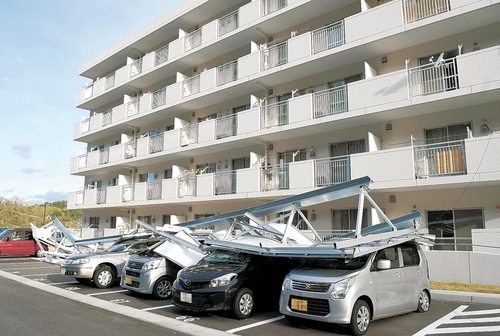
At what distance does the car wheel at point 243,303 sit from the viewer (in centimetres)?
796

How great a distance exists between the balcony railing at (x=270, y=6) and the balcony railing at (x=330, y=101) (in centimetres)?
495

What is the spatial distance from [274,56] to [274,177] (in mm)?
5428

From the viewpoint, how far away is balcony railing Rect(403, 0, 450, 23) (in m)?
12.8

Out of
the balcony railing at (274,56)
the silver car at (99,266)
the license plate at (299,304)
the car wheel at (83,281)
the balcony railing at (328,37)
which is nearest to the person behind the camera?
the license plate at (299,304)

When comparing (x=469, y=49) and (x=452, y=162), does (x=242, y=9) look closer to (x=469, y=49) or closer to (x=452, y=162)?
(x=469, y=49)

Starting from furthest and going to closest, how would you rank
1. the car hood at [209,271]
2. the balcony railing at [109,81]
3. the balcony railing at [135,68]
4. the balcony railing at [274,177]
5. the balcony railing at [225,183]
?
the balcony railing at [109,81] → the balcony railing at [135,68] → the balcony railing at [225,183] → the balcony railing at [274,177] → the car hood at [209,271]

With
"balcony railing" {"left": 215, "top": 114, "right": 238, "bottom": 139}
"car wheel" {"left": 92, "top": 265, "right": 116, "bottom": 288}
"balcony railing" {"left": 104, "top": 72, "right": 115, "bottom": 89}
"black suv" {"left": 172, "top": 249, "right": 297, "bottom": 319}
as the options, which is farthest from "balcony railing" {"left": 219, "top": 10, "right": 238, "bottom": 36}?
"black suv" {"left": 172, "top": 249, "right": 297, "bottom": 319}

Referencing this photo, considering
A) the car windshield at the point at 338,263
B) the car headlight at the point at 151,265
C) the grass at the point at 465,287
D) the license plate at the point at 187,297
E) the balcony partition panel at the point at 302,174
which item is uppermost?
the balcony partition panel at the point at 302,174

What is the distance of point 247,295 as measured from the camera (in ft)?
27.1

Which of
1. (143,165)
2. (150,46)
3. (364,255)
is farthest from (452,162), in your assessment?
(150,46)

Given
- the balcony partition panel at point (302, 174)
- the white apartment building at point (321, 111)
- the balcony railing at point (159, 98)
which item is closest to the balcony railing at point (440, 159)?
the white apartment building at point (321, 111)

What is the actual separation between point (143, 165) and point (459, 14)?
64.0 feet

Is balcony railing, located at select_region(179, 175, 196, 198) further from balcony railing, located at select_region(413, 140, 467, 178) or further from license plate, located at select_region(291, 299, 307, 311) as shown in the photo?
license plate, located at select_region(291, 299, 307, 311)

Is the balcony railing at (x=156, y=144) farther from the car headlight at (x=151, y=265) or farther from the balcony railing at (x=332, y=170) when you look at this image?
the car headlight at (x=151, y=265)
